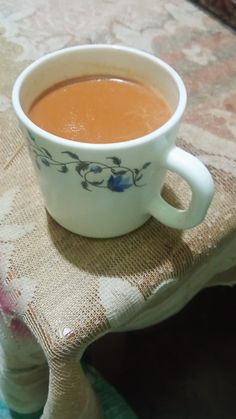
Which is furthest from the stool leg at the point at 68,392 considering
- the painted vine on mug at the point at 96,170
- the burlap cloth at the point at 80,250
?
the painted vine on mug at the point at 96,170

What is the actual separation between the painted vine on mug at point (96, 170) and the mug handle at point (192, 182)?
2cm

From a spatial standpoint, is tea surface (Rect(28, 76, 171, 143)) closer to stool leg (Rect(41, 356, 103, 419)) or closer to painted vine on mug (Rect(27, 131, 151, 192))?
painted vine on mug (Rect(27, 131, 151, 192))

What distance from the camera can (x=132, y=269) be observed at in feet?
1.07

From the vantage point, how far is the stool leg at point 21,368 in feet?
1.20

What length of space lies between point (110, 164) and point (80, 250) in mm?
73

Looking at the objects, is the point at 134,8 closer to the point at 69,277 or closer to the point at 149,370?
the point at 69,277

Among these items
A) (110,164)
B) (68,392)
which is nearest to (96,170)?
(110,164)

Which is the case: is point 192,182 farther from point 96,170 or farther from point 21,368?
point 21,368

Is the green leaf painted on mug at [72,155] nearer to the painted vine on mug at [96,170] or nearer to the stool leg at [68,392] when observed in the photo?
the painted vine on mug at [96,170]

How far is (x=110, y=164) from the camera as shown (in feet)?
0.95

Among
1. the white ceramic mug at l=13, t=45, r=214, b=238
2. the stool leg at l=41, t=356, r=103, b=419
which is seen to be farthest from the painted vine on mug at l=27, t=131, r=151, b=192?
the stool leg at l=41, t=356, r=103, b=419

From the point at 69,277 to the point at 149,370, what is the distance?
48cm

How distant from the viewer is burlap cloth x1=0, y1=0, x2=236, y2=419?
314 mm

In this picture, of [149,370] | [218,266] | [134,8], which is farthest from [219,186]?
[149,370]
